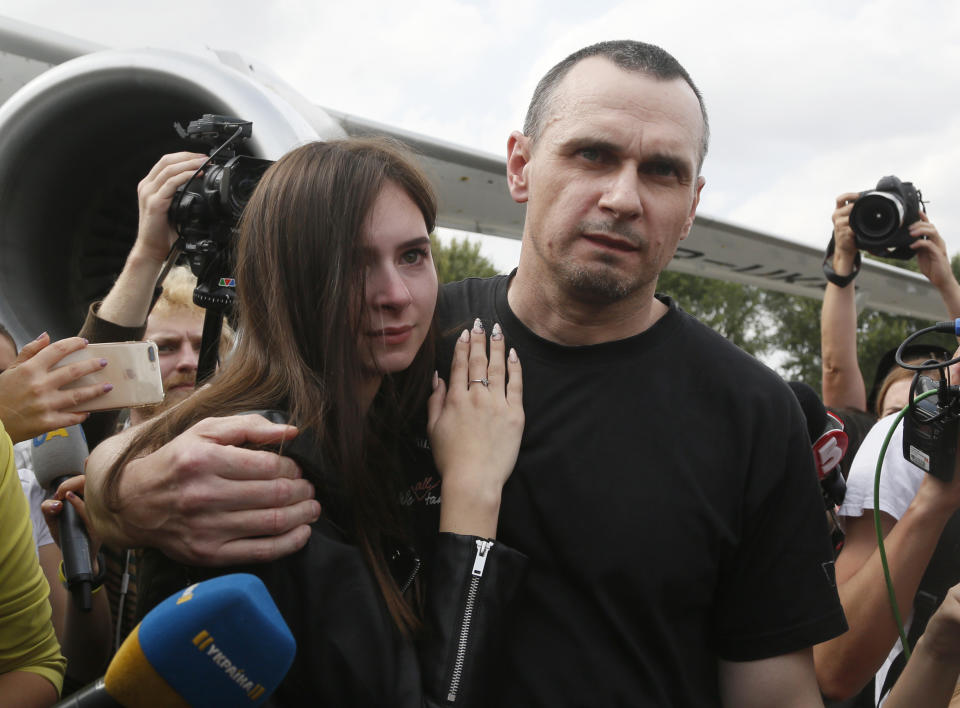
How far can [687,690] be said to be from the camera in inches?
53.9

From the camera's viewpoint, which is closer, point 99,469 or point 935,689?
point 99,469

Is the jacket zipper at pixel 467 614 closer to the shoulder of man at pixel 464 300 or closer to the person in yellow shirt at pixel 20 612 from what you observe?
the shoulder of man at pixel 464 300

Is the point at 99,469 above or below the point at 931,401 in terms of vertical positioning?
below

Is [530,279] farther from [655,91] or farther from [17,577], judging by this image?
[17,577]

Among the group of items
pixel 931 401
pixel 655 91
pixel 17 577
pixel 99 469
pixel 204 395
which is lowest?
pixel 17 577

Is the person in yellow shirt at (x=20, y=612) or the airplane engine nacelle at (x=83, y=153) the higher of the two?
the airplane engine nacelle at (x=83, y=153)

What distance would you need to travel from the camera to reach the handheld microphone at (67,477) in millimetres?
1773

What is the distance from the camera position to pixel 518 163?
1.74 m

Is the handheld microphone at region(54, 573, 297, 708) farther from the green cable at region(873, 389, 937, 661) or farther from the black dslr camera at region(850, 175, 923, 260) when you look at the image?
the black dslr camera at region(850, 175, 923, 260)

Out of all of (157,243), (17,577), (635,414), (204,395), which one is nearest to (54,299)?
(157,243)

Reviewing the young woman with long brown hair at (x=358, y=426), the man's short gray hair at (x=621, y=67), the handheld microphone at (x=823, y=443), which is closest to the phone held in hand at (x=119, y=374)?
the young woman with long brown hair at (x=358, y=426)

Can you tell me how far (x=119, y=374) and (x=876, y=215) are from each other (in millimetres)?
2527

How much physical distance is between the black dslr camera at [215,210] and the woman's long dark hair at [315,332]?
0.38 metres

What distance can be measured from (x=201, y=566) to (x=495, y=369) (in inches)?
25.4
